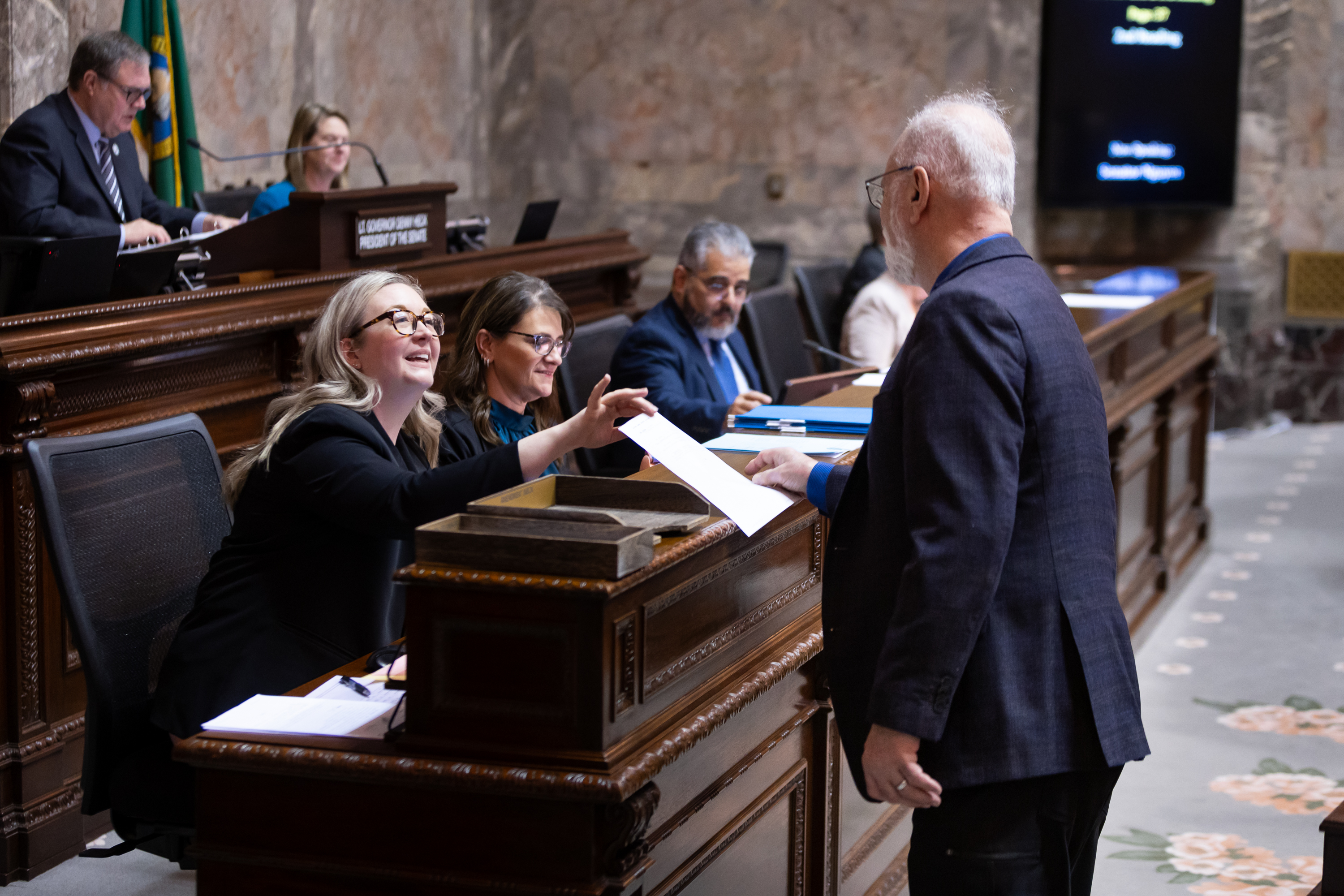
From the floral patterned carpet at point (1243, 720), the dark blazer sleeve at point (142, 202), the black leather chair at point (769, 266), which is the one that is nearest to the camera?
the floral patterned carpet at point (1243, 720)

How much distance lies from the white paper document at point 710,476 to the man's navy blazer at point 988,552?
156 millimetres

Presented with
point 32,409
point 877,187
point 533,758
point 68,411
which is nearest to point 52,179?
point 68,411

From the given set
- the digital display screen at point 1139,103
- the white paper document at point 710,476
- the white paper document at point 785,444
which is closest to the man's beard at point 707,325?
the white paper document at point 785,444

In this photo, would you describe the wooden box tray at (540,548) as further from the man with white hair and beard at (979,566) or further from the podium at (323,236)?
the podium at (323,236)

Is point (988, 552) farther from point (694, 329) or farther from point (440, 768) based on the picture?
point (694, 329)

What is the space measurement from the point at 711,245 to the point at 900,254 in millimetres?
2058

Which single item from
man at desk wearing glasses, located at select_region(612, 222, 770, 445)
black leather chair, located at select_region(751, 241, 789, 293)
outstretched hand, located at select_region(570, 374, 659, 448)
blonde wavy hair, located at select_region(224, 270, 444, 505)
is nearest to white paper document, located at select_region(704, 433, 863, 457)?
outstretched hand, located at select_region(570, 374, 659, 448)

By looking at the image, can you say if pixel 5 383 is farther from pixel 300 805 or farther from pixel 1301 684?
pixel 1301 684

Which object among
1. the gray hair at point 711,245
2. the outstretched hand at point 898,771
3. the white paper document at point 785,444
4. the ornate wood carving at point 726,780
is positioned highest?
the gray hair at point 711,245

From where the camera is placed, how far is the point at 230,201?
588 centimetres

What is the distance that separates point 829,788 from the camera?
7.88 feet

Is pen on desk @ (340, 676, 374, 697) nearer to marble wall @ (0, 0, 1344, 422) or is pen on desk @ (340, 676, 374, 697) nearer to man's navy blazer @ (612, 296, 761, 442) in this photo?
man's navy blazer @ (612, 296, 761, 442)

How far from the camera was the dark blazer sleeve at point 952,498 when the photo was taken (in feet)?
5.14

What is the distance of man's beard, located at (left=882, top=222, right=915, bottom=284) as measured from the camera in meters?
1.78
